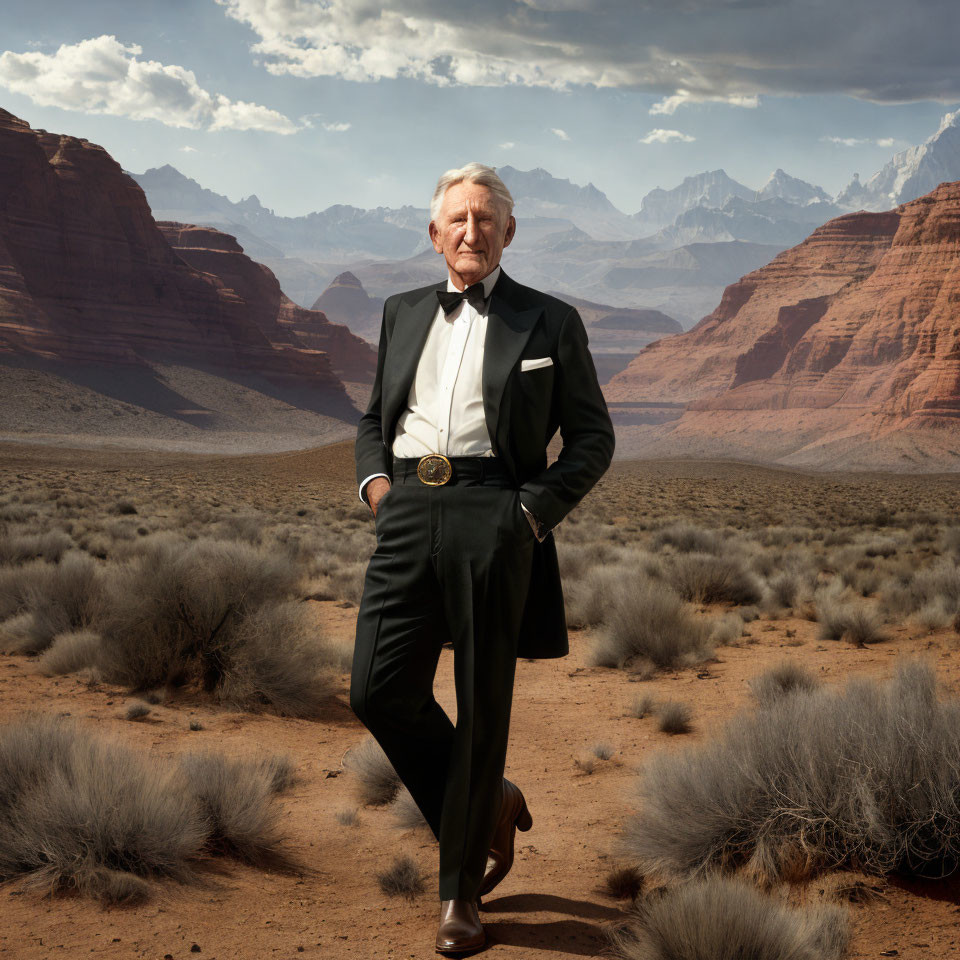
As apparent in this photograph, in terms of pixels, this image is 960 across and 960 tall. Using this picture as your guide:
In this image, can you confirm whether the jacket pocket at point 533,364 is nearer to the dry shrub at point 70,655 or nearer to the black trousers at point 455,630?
the black trousers at point 455,630

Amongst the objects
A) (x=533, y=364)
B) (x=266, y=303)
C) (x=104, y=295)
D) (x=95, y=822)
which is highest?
(x=266, y=303)

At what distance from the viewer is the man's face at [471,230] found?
9.71 feet

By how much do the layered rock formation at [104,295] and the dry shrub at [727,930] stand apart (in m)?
86.8

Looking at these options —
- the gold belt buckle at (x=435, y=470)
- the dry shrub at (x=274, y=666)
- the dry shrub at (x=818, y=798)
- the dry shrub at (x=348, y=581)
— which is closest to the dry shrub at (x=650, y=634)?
the dry shrub at (x=274, y=666)

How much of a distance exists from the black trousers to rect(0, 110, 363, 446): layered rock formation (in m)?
86.2

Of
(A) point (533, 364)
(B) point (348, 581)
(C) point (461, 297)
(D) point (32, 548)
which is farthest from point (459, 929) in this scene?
(D) point (32, 548)

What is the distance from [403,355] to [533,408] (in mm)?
493

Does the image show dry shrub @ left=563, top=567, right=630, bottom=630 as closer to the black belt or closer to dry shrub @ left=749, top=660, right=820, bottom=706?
dry shrub @ left=749, top=660, right=820, bottom=706

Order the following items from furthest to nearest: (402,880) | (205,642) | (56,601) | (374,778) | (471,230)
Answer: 1. (56,601)
2. (205,642)
3. (374,778)
4. (402,880)
5. (471,230)

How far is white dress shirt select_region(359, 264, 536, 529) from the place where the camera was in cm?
286

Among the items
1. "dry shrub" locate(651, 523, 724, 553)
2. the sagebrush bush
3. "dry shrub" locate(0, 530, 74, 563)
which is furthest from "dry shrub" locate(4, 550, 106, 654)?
"dry shrub" locate(651, 523, 724, 553)

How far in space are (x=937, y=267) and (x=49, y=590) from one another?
9459cm

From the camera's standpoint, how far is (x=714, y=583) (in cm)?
1012

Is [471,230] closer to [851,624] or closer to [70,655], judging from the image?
[70,655]
